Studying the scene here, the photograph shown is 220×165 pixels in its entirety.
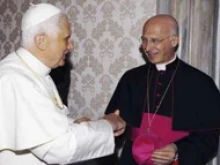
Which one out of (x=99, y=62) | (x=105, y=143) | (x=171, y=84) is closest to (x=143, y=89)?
(x=171, y=84)

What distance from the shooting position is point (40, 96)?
74.5 inches

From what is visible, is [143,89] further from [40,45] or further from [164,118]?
[40,45]

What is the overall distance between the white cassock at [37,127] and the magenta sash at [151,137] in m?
0.55

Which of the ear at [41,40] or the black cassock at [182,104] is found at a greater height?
the ear at [41,40]

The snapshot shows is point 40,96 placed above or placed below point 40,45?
below

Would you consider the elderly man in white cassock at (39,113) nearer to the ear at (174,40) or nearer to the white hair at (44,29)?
the white hair at (44,29)

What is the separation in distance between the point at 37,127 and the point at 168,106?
118 cm

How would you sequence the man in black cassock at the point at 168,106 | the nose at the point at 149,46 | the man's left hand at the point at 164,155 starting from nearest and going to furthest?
the man's left hand at the point at 164,155
the man in black cassock at the point at 168,106
the nose at the point at 149,46

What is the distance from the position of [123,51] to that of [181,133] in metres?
0.99

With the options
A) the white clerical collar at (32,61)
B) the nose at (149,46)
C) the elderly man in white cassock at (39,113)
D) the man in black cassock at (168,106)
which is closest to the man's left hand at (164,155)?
the man in black cassock at (168,106)

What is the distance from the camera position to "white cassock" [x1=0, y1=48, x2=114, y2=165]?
184cm

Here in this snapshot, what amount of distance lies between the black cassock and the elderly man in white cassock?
75 centimetres

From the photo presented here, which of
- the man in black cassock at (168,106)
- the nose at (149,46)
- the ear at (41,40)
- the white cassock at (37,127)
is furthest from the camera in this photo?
the nose at (149,46)

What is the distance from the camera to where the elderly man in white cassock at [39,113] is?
72.8 inches
